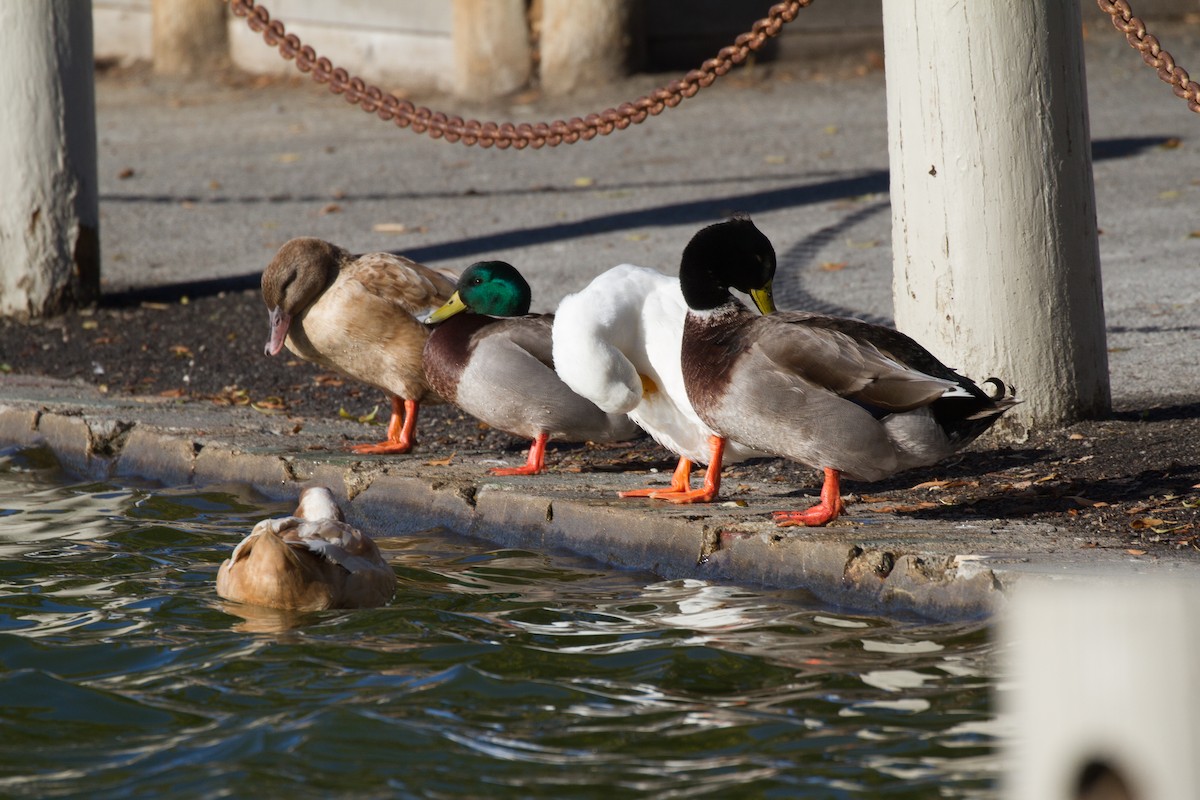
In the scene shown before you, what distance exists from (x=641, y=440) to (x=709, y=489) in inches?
51.3

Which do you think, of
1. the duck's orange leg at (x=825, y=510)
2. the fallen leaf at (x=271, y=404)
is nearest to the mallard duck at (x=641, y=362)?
the duck's orange leg at (x=825, y=510)

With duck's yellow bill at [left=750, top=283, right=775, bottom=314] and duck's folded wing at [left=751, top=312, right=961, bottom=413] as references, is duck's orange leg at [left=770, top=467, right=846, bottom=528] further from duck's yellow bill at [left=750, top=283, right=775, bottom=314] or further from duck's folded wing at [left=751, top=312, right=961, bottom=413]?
duck's yellow bill at [left=750, top=283, right=775, bottom=314]

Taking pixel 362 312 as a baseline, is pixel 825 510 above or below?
below

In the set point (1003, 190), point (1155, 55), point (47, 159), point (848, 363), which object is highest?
point (47, 159)

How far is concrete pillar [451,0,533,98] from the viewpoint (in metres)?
13.7

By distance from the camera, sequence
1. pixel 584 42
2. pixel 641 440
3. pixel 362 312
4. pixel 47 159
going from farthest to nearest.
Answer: pixel 584 42, pixel 47 159, pixel 641 440, pixel 362 312

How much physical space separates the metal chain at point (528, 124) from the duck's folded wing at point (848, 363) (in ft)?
4.35

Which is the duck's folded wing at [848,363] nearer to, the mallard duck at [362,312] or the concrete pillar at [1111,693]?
the mallard duck at [362,312]

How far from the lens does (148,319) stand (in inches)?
328

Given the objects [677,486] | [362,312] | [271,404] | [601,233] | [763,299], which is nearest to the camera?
[763,299]

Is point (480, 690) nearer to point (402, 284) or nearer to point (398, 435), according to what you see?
point (398, 435)

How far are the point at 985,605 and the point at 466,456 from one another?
2355 millimetres

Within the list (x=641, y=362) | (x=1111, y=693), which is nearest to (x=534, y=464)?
(x=641, y=362)

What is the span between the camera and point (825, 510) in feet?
14.9
